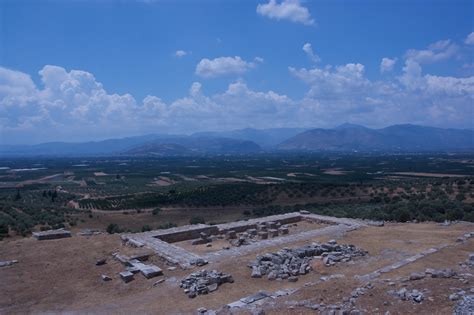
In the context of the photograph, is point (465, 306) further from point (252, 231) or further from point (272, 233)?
point (252, 231)

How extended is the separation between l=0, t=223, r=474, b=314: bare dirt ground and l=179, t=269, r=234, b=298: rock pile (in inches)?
8.2

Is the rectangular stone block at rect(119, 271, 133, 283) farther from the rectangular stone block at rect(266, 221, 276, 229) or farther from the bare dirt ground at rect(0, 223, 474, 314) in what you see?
the rectangular stone block at rect(266, 221, 276, 229)

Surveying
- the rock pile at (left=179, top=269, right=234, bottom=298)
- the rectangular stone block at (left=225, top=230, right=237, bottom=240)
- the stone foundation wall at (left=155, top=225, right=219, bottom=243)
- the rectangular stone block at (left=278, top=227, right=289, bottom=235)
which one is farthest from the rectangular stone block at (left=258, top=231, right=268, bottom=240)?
the rock pile at (left=179, top=269, right=234, bottom=298)

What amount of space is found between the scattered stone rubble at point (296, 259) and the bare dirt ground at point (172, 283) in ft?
1.03

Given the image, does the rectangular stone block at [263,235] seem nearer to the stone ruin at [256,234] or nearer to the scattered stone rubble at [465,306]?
the stone ruin at [256,234]

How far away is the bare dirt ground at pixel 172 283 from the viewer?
9875 mm

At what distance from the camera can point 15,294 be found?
1195 centimetres

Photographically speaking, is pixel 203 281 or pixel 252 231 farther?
pixel 252 231

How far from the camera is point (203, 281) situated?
1180cm

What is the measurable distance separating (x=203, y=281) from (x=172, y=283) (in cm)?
127

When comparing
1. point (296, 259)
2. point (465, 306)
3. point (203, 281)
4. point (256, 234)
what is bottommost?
point (256, 234)

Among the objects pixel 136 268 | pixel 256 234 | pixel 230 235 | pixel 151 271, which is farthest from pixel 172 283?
pixel 256 234

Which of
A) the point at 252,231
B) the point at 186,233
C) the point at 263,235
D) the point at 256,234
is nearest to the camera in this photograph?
the point at 263,235

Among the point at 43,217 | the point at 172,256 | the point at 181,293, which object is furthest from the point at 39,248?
the point at 43,217
